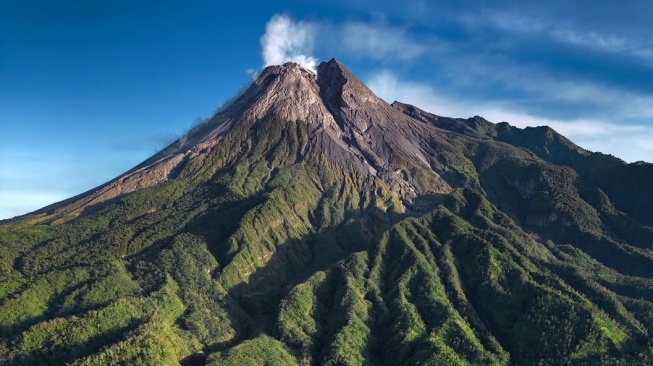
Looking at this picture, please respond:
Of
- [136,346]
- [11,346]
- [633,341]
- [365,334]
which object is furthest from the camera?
[365,334]

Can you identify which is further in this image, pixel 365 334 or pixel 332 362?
pixel 365 334

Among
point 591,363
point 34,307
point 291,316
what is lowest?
point 591,363

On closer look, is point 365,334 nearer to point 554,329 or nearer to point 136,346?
point 554,329

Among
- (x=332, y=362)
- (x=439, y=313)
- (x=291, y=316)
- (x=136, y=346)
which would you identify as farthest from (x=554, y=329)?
(x=136, y=346)

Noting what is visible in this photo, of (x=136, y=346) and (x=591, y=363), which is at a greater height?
(x=136, y=346)

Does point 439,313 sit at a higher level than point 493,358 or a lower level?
higher

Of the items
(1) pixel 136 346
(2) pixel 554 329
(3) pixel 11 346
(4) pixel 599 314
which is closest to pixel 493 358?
(2) pixel 554 329

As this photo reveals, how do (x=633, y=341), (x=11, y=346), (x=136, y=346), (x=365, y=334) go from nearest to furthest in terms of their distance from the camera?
(x=136, y=346) → (x=11, y=346) → (x=633, y=341) → (x=365, y=334)

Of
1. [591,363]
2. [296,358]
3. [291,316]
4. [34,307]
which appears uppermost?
[34,307]

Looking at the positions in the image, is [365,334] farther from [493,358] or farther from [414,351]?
[493,358]
